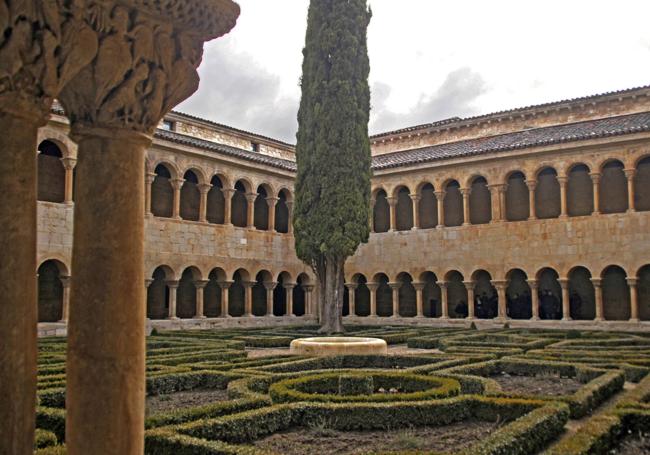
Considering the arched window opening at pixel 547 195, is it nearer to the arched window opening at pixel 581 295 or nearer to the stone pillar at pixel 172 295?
the arched window opening at pixel 581 295

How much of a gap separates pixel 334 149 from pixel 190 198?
755 centimetres

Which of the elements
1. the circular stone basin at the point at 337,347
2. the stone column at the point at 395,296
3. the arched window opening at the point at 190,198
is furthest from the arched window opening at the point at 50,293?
the stone column at the point at 395,296

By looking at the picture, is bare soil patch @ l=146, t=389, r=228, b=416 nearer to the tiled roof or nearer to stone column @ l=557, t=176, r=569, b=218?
stone column @ l=557, t=176, r=569, b=218

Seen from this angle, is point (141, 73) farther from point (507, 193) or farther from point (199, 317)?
point (507, 193)

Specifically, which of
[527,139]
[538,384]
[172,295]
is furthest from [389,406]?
[527,139]

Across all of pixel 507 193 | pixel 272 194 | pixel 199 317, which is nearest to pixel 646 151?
pixel 507 193

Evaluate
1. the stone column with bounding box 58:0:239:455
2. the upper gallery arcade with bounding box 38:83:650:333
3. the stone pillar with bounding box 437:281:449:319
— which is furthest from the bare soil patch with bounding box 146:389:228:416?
the stone pillar with bounding box 437:281:449:319

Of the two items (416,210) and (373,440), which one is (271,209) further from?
(373,440)

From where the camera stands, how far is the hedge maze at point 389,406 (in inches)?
259

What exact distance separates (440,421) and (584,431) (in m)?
1.93

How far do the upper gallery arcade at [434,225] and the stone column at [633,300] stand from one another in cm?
8

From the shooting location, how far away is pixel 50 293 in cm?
2136

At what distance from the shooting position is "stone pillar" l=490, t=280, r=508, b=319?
2597cm

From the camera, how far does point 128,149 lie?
3.31 m
